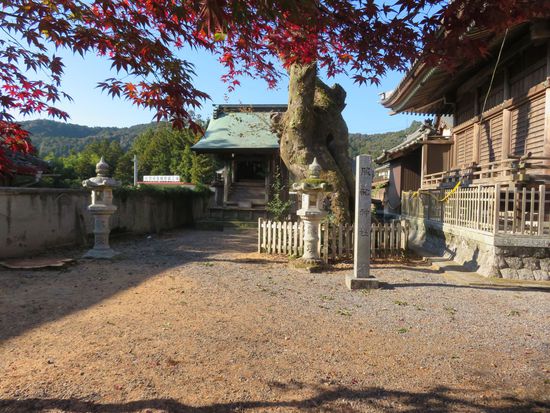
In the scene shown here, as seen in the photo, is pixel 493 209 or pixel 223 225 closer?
pixel 493 209

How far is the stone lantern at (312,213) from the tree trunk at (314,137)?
1.72 metres

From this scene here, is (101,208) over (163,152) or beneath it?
beneath

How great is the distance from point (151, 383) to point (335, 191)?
759 centimetres

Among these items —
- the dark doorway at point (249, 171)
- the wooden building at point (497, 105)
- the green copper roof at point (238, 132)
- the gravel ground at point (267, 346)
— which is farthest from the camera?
the dark doorway at point (249, 171)

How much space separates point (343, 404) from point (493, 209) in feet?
17.7

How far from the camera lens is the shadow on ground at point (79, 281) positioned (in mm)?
4793

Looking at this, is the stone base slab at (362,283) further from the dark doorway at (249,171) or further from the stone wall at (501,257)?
the dark doorway at (249,171)

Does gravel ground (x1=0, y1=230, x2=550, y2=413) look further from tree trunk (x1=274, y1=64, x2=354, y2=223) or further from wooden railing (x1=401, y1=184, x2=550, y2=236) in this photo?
tree trunk (x1=274, y1=64, x2=354, y2=223)

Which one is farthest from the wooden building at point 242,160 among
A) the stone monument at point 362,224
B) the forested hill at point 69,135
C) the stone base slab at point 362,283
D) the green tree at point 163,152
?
the forested hill at point 69,135

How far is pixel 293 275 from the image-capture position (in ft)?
24.6

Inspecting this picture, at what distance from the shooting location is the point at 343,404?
8.93ft

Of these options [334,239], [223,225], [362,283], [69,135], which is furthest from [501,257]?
[69,135]

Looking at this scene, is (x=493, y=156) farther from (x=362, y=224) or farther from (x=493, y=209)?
(x=362, y=224)

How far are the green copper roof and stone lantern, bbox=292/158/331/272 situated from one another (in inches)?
326
